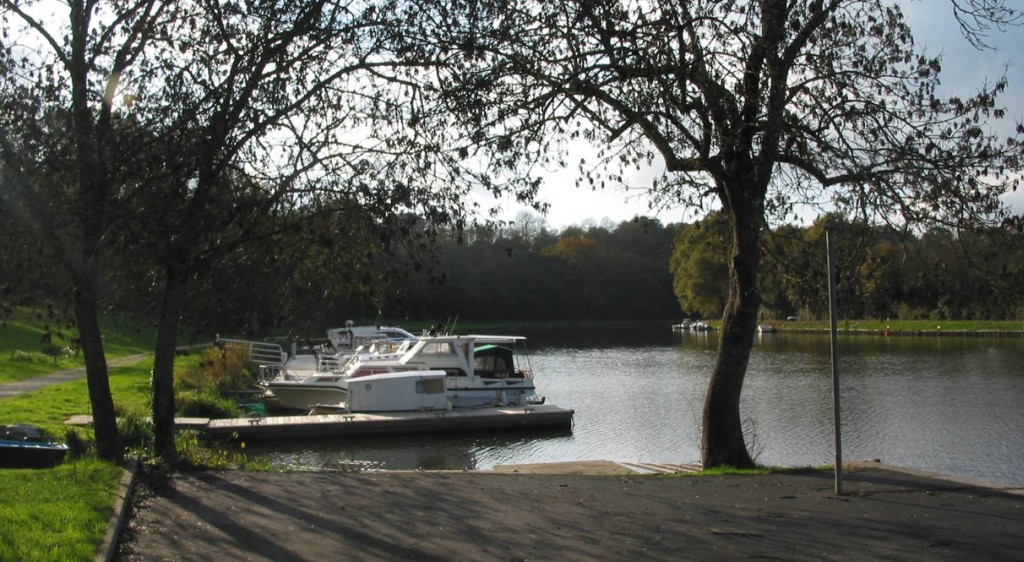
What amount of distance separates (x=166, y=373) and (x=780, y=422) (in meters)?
18.4

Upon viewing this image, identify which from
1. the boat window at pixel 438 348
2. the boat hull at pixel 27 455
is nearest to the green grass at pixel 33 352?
the boat window at pixel 438 348

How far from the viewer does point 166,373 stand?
38.5 feet

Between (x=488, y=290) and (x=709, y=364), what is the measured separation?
33940 millimetres

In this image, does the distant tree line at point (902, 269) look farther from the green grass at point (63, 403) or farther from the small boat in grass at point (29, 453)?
the green grass at point (63, 403)

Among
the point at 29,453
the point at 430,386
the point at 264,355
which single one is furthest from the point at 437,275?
the point at 264,355

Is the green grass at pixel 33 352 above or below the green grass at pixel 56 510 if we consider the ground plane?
above

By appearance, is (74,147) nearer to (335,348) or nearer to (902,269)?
(902,269)

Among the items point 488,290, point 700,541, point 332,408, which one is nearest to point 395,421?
point 332,408

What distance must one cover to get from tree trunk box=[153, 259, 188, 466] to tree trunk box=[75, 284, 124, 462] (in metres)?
0.51

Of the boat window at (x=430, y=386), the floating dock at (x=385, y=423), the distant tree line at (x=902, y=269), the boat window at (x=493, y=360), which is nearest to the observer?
the distant tree line at (x=902, y=269)

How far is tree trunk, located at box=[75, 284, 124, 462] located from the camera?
11164 mm

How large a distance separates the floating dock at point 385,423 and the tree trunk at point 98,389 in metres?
10.4

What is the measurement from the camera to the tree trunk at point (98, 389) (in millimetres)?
11164

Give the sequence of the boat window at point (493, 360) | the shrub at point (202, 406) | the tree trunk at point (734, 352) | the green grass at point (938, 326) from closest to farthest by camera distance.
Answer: the tree trunk at point (734, 352), the shrub at point (202, 406), the boat window at point (493, 360), the green grass at point (938, 326)
